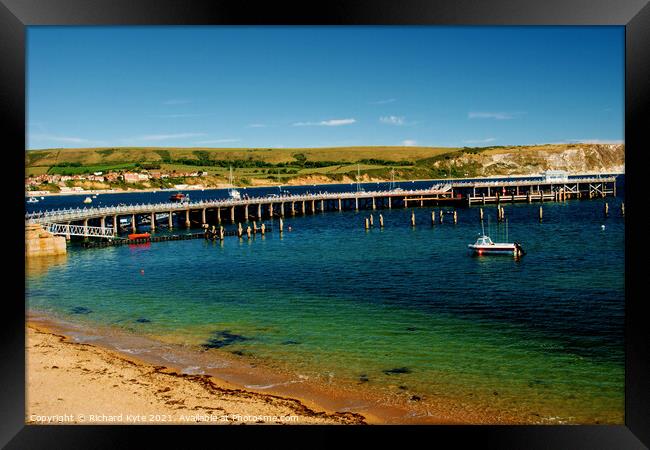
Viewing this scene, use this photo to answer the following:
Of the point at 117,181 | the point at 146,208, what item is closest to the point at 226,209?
the point at 146,208

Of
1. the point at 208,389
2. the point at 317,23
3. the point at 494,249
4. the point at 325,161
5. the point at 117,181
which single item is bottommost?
the point at 208,389

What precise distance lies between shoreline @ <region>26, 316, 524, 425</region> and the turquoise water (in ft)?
1.45

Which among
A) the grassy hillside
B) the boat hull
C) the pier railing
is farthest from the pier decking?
the grassy hillside

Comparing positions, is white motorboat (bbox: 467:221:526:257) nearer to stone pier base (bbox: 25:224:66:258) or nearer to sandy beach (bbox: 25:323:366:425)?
sandy beach (bbox: 25:323:366:425)

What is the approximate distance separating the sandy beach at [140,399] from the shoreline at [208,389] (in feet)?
0.05

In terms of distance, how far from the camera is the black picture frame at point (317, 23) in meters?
6.08

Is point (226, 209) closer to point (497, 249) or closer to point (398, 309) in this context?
point (497, 249)

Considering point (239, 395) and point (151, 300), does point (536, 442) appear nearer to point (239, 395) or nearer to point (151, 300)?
point (239, 395)

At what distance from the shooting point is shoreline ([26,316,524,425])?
8.64 m

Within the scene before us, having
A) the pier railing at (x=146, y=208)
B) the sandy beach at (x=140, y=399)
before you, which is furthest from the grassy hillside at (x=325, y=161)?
the sandy beach at (x=140, y=399)

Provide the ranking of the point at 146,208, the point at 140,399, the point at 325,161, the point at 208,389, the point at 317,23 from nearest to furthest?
the point at 317,23
the point at 140,399
the point at 208,389
the point at 146,208
the point at 325,161

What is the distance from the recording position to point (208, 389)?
9617mm

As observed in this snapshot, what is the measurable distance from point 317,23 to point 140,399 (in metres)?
6.49
